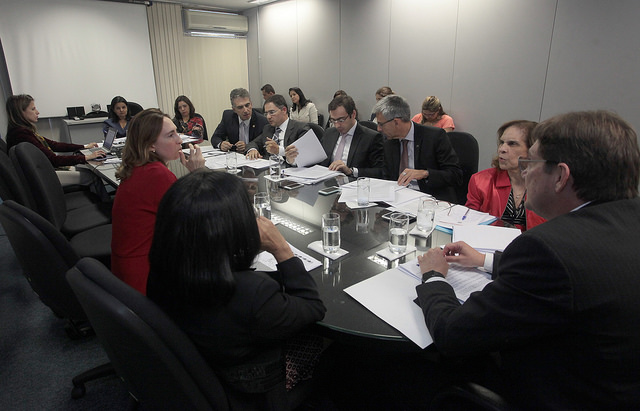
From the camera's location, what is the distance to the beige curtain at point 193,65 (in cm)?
708

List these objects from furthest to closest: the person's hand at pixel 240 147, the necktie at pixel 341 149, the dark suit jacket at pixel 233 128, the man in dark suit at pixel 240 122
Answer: the dark suit jacket at pixel 233 128 → the man in dark suit at pixel 240 122 → the person's hand at pixel 240 147 → the necktie at pixel 341 149

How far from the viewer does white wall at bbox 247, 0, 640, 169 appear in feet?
11.6

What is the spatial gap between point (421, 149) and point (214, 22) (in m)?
6.46

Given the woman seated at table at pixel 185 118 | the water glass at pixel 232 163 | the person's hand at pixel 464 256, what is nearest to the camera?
the person's hand at pixel 464 256

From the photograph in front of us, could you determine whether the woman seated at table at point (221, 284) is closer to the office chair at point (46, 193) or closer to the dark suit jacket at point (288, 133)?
the office chair at point (46, 193)

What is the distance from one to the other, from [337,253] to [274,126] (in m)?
2.74

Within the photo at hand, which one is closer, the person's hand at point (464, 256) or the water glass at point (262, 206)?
the person's hand at point (464, 256)

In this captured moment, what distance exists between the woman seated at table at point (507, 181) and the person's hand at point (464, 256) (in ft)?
2.53

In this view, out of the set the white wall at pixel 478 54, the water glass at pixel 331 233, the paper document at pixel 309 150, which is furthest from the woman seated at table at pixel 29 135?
the white wall at pixel 478 54

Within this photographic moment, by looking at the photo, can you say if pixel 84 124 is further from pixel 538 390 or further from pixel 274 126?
pixel 538 390

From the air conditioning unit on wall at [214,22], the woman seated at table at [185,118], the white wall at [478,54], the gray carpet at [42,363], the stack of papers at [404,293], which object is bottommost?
the gray carpet at [42,363]

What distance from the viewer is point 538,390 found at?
0.88 m

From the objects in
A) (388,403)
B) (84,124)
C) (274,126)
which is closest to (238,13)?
(84,124)

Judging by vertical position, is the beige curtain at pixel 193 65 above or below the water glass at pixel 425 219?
above
